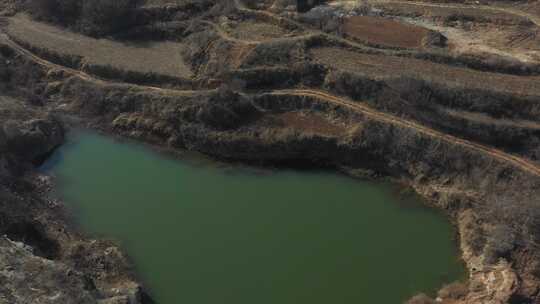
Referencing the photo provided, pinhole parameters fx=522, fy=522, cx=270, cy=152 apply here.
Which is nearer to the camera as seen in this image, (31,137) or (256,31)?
(31,137)

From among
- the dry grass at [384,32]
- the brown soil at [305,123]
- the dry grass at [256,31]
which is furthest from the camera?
the dry grass at [256,31]

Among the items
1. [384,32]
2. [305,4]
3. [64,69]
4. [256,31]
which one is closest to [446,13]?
[384,32]

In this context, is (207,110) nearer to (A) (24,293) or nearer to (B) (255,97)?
(B) (255,97)

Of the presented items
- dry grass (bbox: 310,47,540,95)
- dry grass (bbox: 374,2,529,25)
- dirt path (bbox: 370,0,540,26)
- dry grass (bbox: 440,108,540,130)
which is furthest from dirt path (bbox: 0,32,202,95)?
dirt path (bbox: 370,0,540,26)

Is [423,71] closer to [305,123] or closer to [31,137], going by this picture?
[305,123]

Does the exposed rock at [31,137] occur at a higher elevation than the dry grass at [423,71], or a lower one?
lower

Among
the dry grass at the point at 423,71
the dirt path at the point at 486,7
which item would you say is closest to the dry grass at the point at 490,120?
the dry grass at the point at 423,71

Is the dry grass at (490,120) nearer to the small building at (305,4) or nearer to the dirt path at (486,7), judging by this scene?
the dirt path at (486,7)
